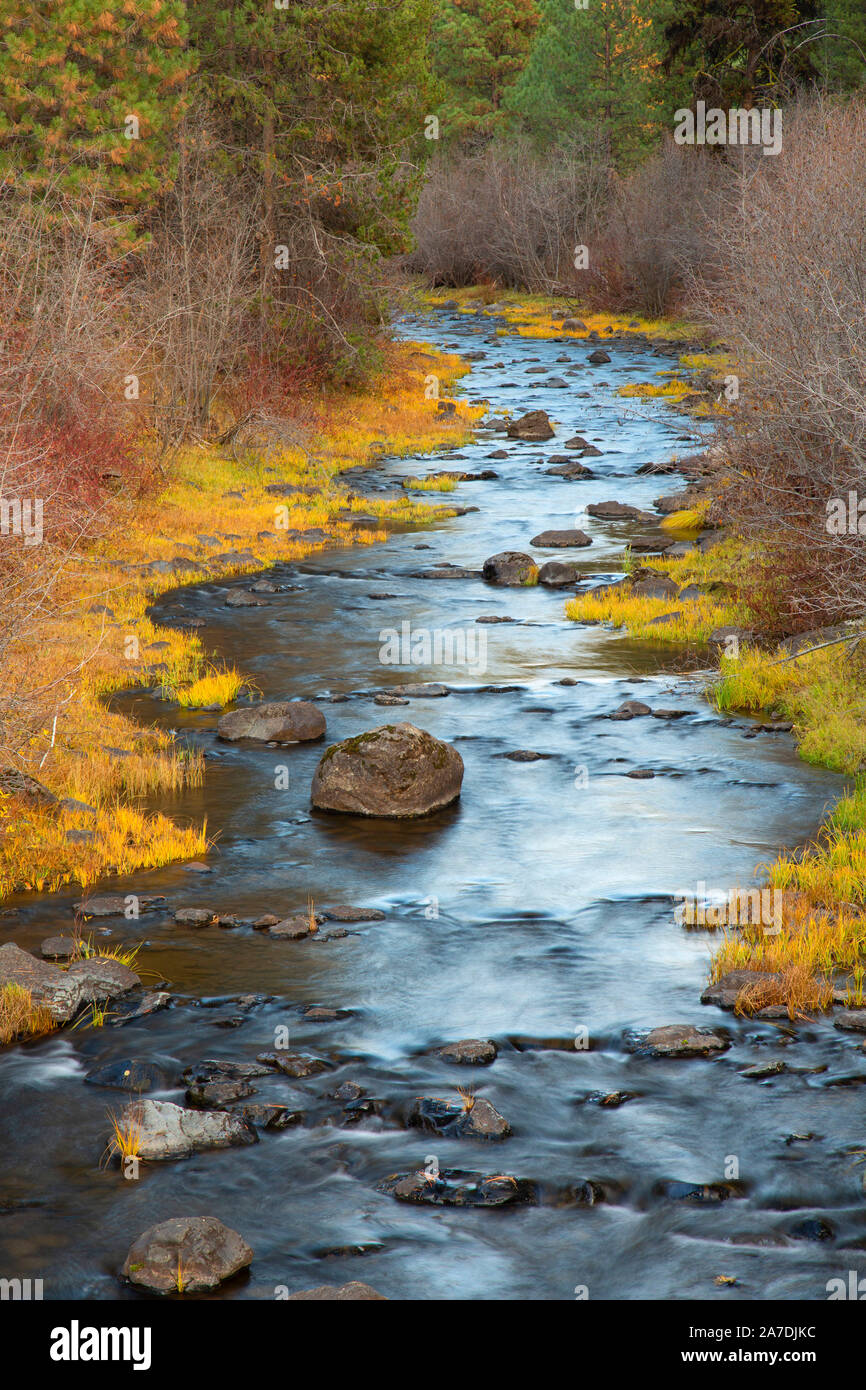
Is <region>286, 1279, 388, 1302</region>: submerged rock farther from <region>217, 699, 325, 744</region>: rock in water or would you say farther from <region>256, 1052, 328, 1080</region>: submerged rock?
<region>217, 699, 325, 744</region>: rock in water

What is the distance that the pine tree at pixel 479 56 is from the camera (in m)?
62.1

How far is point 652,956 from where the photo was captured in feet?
25.7

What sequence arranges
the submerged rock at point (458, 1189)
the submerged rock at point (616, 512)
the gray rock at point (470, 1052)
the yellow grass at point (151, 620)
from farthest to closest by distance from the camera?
the submerged rock at point (616, 512) → the yellow grass at point (151, 620) → the gray rock at point (470, 1052) → the submerged rock at point (458, 1189)

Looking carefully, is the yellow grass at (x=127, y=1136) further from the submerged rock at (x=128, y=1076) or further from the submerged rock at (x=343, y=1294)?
the submerged rock at (x=343, y=1294)

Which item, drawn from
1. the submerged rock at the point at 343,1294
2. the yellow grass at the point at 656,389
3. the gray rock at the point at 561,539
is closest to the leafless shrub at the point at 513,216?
the yellow grass at the point at 656,389

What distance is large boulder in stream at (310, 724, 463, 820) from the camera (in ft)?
32.9

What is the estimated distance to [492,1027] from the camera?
23.4ft

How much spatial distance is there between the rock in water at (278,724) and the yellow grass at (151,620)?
1.75 ft

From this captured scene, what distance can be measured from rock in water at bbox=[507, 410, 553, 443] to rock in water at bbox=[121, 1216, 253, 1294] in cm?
2237

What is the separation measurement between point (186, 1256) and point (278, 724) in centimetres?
659

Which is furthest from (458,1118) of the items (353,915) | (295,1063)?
(353,915)

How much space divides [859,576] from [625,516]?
870 centimetres
